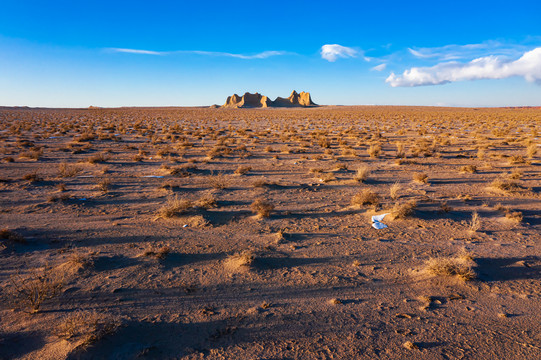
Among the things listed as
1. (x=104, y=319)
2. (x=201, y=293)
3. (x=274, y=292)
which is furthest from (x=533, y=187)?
(x=104, y=319)

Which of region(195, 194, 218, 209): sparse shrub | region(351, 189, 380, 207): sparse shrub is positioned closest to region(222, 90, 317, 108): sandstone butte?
region(351, 189, 380, 207): sparse shrub

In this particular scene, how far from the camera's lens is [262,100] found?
484ft

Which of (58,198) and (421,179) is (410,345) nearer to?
(421,179)

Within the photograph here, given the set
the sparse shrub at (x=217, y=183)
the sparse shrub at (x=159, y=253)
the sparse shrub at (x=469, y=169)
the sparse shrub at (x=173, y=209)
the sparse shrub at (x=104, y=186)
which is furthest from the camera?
the sparse shrub at (x=469, y=169)

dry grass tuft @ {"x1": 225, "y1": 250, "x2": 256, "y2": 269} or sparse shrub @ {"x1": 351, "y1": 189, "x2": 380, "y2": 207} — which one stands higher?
sparse shrub @ {"x1": 351, "y1": 189, "x2": 380, "y2": 207}

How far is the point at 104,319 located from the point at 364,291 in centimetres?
334

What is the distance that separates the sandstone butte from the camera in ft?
492

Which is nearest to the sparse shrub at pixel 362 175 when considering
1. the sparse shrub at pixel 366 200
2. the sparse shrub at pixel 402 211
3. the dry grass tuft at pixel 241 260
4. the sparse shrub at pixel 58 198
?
the sparse shrub at pixel 366 200

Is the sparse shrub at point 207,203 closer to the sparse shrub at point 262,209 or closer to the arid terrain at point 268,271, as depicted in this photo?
the arid terrain at point 268,271

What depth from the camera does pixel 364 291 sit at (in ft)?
14.3

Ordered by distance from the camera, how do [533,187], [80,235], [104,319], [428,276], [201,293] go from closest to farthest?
[104,319] → [201,293] → [428,276] → [80,235] → [533,187]

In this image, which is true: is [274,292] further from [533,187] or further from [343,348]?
[533,187]

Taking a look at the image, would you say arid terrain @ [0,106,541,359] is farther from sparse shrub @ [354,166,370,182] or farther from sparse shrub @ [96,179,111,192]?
sparse shrub @ [354,166,370,182]

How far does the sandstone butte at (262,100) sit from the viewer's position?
5901 inches
